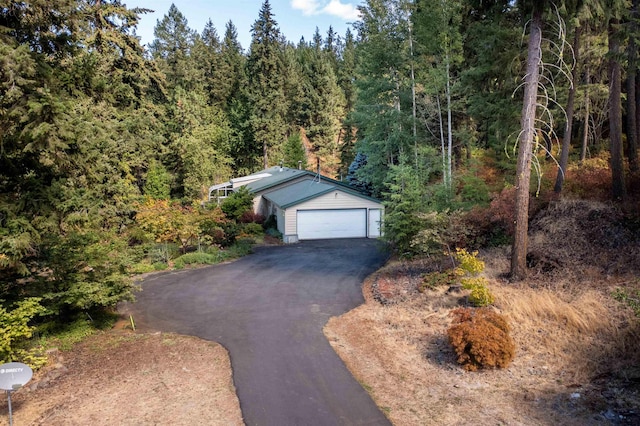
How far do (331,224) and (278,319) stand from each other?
14713 mm

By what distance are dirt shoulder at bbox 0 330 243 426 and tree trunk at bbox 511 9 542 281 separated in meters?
8.20

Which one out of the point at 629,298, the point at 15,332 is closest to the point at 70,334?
the point at 15,332

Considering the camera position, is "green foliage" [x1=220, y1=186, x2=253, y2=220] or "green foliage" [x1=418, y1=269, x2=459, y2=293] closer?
"green foliage" [x1=418, y1=269, x2=459, y2=293]

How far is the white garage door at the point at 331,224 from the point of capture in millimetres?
25328

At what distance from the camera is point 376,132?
81.6ft

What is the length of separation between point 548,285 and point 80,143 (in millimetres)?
11654

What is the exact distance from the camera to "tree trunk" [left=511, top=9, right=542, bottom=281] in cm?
1031

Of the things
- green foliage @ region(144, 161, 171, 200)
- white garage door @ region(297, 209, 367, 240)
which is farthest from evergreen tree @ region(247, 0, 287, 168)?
white garage door @ region(297, 209, 367, 240)

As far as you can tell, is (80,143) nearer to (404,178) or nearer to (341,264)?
(404,178)

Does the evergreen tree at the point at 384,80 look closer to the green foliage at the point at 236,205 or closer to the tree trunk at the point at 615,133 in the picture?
the tree trunk at the point at 615,133

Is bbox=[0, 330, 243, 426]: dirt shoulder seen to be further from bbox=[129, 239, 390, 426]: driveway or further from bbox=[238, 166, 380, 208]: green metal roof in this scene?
bbox=[238, 166, 380, 208]: green metal roof

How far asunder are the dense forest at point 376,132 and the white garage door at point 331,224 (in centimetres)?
238

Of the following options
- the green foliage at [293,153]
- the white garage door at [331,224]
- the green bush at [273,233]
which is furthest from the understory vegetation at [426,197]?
the green foliage at [293,153]

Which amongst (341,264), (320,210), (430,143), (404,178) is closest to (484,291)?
(404,178)
